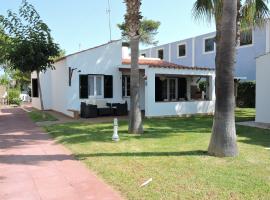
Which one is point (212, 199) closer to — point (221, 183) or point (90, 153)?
point (221, 183)

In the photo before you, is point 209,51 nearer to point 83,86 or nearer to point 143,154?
point 83,86

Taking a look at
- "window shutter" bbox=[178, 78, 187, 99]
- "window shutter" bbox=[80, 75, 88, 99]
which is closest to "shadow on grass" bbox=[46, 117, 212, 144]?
"window shutter" bbox=[80, 75, 88, 99]

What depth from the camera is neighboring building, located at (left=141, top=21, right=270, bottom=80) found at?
28.0 m

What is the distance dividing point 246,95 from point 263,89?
1248 centimetres

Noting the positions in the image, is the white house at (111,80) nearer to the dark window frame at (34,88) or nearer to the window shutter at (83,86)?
the window shutter at (83,86)

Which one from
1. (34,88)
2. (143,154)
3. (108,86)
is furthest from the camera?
(34,88)

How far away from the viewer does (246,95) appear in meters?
27.5

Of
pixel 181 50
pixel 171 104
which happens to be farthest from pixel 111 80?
pixel 181 50

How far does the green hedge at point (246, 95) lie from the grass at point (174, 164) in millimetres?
14917

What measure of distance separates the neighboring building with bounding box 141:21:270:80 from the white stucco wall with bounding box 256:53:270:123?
9.43 metres

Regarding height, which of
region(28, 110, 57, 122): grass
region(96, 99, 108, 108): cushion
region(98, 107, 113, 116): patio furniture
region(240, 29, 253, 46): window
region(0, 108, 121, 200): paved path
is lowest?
region(0, 108, 121, 200): paved path

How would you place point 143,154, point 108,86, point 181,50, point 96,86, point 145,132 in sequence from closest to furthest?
point 143,154, point 145,132, point 96,86, point 108,86, point 181,50

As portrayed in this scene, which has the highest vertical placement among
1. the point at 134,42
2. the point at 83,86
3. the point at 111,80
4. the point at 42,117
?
the point at 134,42

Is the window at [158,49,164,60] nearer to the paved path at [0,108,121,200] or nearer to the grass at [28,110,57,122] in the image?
the grass at [28,110,57,122]
